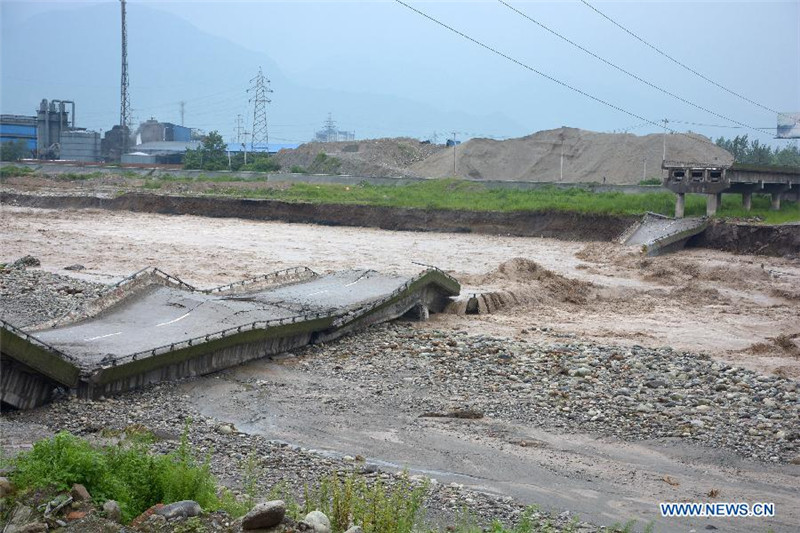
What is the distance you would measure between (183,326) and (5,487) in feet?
29.9

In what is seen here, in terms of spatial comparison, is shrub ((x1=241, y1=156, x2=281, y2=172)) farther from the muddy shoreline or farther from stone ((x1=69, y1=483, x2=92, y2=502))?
stone ((x1=69, y1=483, x2=92, y2=502))

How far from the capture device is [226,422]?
14.3m

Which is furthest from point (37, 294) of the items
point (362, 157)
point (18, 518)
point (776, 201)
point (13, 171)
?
point (362, 157)

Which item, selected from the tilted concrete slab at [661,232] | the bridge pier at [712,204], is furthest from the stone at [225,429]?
the bridge pier at [712,204]

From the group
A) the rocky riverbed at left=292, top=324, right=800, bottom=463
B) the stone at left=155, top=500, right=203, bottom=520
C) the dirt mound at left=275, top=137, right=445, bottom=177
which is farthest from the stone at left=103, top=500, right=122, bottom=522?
the dirt mound at left=275, top=137, right=445, bottom=177

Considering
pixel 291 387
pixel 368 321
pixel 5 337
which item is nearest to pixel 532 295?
pixel 368 321

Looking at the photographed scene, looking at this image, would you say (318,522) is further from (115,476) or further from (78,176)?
(78,176)

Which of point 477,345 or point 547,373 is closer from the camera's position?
point 547,373

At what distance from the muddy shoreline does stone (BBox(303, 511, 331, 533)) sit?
1412 inches

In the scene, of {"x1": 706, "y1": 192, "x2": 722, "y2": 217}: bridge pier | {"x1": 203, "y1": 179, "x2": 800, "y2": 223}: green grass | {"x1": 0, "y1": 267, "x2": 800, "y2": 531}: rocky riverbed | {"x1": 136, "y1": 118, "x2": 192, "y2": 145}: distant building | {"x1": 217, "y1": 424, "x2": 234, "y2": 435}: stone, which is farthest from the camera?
{"x1": 136, "y1": 118, "x2": 192, "y2": 145}: distant building

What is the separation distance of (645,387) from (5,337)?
1043 centimetres

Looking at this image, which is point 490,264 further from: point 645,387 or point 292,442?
point 292,442

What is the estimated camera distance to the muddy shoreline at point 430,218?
1650 inches

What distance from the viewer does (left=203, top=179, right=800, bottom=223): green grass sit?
48.4 metres
